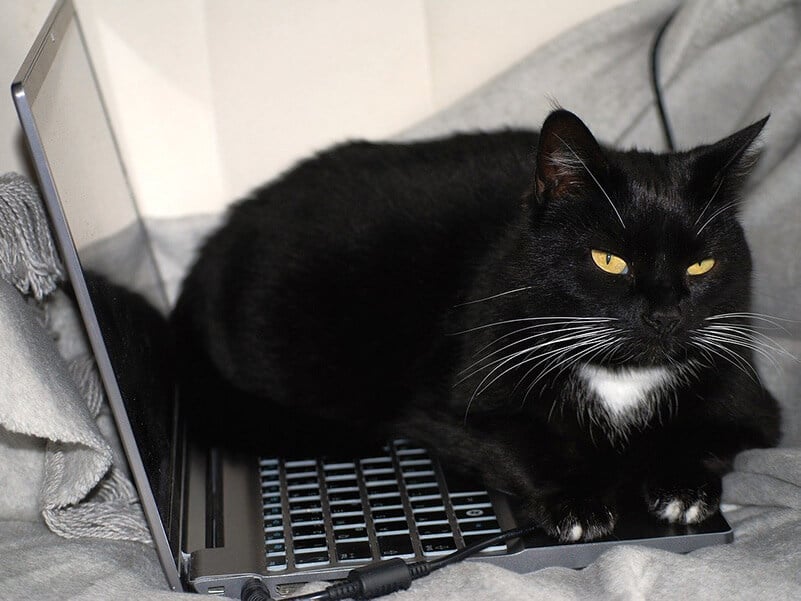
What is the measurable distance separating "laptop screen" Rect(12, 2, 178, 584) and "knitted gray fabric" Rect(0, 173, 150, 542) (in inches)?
2.7

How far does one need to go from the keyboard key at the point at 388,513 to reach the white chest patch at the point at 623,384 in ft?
0.87

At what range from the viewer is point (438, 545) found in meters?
1.05

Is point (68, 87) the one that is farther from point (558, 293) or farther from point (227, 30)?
point (558, 293)

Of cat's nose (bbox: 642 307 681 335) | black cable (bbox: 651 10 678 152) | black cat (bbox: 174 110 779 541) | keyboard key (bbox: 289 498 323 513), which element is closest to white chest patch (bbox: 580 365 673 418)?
black cat (bbox: 174 110 779 541)

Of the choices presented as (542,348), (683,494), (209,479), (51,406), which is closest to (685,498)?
(683,494)

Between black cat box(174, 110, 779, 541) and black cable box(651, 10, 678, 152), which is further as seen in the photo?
black cable box(651, 10, 678, 152)

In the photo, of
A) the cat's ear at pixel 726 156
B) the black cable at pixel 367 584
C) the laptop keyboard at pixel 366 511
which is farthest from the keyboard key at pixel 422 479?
the cat's ear at pixel 726 156

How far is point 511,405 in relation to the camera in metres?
1.13

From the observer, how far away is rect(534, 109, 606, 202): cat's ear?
3.21 feet

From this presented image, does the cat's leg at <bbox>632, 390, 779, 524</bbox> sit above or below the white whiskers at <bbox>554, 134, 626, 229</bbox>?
below

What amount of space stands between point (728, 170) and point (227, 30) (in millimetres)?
803

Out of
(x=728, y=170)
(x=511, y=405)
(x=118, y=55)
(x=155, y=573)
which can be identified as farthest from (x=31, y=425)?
(x=728, y=170)

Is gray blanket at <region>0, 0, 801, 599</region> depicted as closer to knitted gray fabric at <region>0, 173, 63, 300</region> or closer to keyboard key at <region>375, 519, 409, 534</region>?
knitted gray fabric at <region>0, 173, 63, 300</region>

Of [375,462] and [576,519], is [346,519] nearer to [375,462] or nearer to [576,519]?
[375,462]
